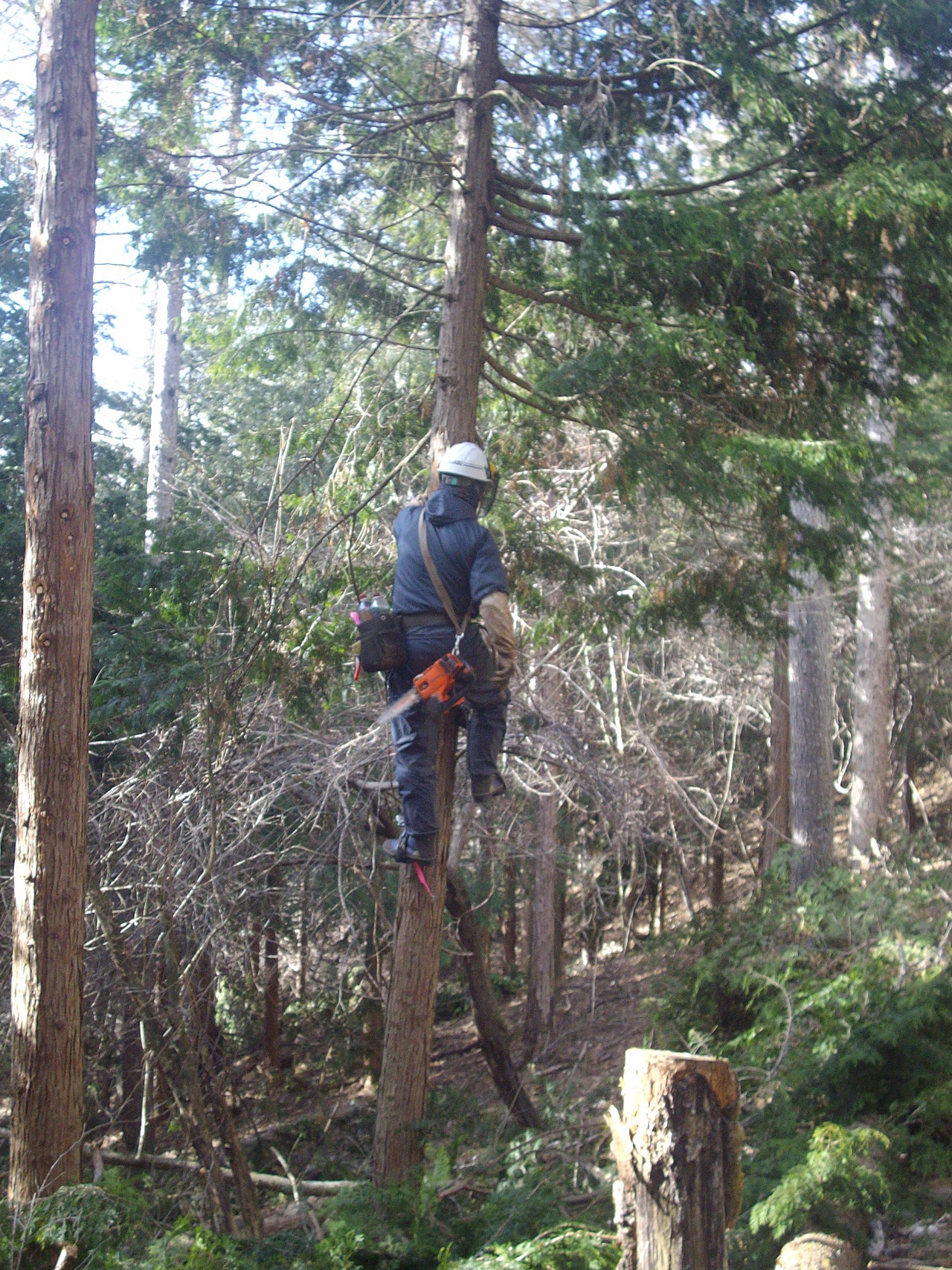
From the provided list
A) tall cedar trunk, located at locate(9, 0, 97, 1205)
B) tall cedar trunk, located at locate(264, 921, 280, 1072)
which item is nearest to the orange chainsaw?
Answer: tall cedar trunk, located at locate(9, 0, 97, 1205)

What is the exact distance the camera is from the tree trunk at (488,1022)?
32.1 ft

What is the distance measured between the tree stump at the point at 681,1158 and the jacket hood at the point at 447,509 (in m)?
3.50

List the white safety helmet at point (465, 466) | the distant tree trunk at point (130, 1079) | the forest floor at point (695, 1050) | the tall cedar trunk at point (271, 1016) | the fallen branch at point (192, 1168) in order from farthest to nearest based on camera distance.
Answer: the tall cedar trunk at point (271, 1016), the distant tree trunk at point (130, 1079), the fallen branch at point (192, 1168), the white safety helmet at point (465, 466), the forest floor at point (695, 1050)

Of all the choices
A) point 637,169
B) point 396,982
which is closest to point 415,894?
point 396,982

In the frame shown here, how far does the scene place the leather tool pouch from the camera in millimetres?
6039

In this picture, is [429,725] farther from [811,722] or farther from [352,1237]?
[811,722]

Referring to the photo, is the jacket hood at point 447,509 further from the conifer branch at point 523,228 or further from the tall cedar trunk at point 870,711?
the tall cedar trunk at point 870,711

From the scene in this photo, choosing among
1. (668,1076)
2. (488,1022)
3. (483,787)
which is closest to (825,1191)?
(668,1076)

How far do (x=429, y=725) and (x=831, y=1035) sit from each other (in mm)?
4303

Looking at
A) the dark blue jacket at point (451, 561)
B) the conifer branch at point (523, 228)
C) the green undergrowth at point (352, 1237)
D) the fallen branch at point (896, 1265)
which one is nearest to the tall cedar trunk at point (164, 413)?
the conifer branch at point (523, 228)

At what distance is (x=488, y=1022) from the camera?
1008 centimetres

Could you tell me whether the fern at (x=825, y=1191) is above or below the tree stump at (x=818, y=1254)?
above

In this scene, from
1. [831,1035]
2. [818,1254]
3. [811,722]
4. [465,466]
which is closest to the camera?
[818,1254]

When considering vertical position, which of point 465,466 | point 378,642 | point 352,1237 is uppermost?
point 465,466
